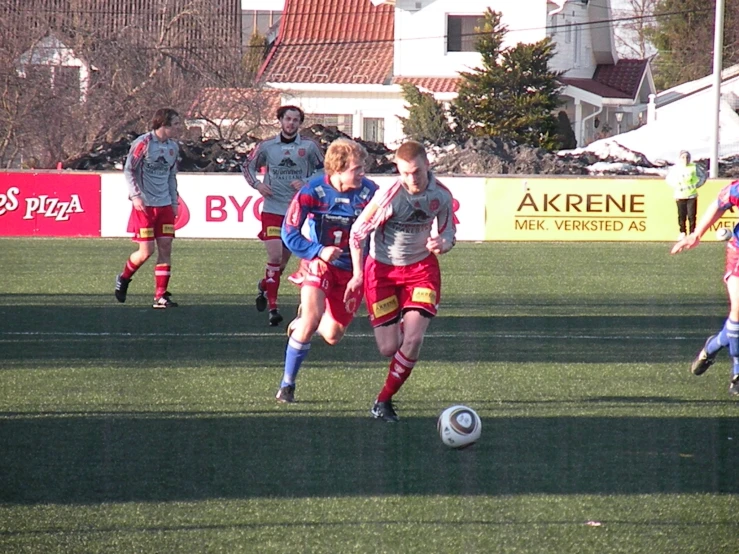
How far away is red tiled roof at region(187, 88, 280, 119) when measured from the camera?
37219 millimetres

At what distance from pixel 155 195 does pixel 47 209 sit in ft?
38.6

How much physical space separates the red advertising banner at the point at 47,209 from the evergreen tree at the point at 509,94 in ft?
54.6

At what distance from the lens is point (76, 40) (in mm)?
35375

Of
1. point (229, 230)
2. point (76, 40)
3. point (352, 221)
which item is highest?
point (76, 40)

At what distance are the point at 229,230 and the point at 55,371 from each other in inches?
593

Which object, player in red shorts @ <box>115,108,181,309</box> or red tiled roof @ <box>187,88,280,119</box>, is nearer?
player in red shorts @ <box>115,108,181,309</box>

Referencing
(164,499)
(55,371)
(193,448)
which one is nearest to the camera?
(164,499)

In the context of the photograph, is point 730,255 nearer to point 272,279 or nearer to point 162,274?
point 272,279

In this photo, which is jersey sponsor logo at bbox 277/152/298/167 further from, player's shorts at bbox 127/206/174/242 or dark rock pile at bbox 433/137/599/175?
dark rock pile at bbox 433/137/599/175

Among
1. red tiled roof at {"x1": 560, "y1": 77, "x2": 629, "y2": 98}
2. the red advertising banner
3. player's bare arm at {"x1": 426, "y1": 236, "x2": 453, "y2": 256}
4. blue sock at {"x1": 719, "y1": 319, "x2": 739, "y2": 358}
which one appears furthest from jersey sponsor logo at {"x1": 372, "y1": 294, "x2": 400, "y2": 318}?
red tiled roof at {"x1": 560, "y1": 77, "x2": 629, "y2": 98}

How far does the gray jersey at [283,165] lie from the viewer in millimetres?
11586

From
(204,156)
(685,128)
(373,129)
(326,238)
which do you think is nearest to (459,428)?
(326,238)

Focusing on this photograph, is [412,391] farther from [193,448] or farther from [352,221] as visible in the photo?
[193,448]

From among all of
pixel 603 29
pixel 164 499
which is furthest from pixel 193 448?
pixel 603 29
